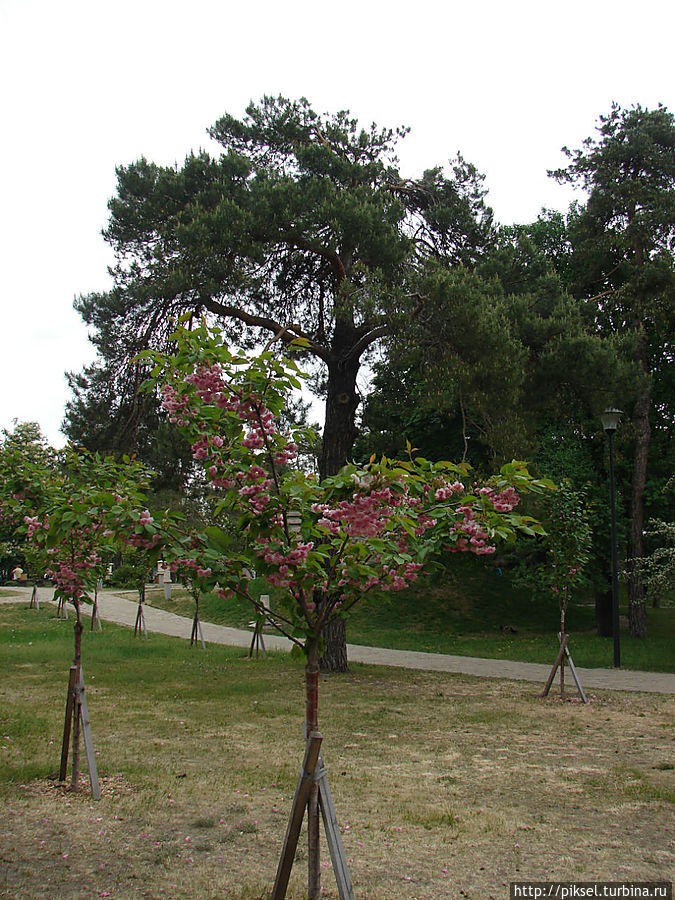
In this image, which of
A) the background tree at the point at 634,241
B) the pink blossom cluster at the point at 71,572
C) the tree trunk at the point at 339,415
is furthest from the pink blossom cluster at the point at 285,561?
the background tree at the point at 634,241

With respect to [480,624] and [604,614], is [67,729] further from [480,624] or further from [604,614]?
[604,614]

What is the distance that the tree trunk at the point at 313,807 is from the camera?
370cm

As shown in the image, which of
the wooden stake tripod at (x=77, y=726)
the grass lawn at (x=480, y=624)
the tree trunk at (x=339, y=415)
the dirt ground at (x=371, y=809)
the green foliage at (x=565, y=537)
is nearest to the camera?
the dirt ground at (x=371, y=809)

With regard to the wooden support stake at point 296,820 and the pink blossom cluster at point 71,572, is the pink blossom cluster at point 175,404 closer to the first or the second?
the wooden support stake at point 296,820

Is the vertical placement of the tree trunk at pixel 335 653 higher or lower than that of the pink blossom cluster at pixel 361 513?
lower

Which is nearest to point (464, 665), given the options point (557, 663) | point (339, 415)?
point (557, 663)

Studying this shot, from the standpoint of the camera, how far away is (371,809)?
551 cm

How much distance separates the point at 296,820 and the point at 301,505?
1.56 meters

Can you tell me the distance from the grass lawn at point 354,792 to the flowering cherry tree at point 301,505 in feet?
3.54

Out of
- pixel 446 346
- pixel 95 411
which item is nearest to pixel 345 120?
pixel 446 346

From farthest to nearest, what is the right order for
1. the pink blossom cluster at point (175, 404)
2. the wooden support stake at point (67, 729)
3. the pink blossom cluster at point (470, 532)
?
the wooden support stake at point (67, 729)
the pink blossom cluster at point (175, 404)
the pink blossom cluster at point (470, 532)

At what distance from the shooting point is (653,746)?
25.6 feet

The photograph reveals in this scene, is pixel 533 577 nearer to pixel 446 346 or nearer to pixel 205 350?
pixel 446 346

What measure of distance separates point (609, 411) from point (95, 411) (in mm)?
9526
